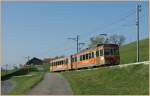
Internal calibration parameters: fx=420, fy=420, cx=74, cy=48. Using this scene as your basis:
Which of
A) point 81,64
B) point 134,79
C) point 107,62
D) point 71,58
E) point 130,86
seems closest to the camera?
point 130,86

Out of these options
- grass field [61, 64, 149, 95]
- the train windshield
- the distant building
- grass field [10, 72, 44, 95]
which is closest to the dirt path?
grass field [61, 64, 149, 95]

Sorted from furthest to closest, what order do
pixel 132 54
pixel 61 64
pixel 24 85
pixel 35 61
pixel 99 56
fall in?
pixel 35 61 < pixel 132 54 < pixel 61 64 < pixel 99 56 < pixel 24 85

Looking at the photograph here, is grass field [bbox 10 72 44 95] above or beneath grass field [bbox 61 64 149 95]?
beneath

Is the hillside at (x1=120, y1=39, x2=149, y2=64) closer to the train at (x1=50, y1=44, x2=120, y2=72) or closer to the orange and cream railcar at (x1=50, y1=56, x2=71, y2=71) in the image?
the orange and cream railcar at (x1=50, y1=56, x2=71, y2=71)

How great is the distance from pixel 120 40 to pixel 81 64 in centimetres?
6620

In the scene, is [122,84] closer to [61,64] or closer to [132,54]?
[61,64]

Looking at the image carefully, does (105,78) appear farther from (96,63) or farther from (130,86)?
(96,63)

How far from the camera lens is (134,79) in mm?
27484

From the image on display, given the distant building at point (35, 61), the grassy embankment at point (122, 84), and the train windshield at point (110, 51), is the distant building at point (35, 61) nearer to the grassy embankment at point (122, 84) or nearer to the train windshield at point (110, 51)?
the train windshield at point (110, 51)

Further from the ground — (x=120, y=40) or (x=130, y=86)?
(x=120, y=40)

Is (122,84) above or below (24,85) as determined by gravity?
above

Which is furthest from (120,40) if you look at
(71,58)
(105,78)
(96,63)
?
(105,78)

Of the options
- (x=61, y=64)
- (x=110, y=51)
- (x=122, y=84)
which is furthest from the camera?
(x=61, y=64)

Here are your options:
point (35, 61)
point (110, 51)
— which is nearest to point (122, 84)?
point (110, 51)
